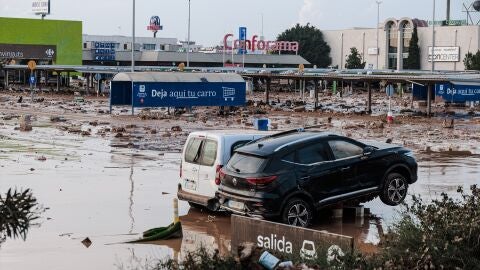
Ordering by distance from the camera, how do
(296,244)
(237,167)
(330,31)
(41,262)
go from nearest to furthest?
(296,244)
(41,262)
(237,167)
(330,31)

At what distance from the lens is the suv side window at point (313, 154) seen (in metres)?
14.7

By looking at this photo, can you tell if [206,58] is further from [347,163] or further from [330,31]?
[347,163]

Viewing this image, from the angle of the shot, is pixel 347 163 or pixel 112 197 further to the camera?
pixel 112 197

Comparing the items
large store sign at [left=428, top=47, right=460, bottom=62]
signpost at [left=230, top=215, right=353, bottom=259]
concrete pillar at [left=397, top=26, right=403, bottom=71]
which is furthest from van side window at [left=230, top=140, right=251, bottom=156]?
large store sign at [left=428, top=47, right=460, bottom=62]

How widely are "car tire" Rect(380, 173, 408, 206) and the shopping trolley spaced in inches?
1339

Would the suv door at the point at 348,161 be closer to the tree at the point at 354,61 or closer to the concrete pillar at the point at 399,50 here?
the concrete pillar at the point at 399,50

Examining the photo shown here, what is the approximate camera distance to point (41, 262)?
40.6 ft

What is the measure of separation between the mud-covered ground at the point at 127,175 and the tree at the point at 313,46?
71119mm

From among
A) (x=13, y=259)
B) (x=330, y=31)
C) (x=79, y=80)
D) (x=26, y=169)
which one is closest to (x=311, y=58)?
(x=330, y=31)

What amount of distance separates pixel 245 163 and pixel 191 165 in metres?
1.75

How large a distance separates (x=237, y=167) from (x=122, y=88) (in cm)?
3380

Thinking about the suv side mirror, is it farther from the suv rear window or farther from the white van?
the suv rear window

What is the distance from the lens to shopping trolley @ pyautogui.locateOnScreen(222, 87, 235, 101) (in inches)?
1966

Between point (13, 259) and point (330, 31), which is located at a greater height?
point (330, 31)
